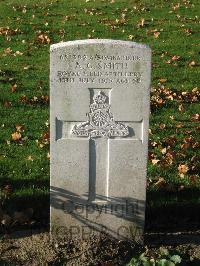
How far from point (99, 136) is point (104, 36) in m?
7.26

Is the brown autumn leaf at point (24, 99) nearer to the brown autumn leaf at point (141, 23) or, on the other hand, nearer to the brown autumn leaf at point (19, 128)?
the brown autumn leaf at point (19, 128)

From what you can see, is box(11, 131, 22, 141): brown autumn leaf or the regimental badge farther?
box(11, 131, 22, 141): brown autumn leaf

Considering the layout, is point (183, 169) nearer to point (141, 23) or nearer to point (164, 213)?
point (164, 213)

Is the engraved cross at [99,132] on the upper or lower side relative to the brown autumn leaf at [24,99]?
lower

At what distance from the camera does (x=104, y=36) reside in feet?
38.7

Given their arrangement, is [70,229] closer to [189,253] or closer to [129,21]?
[189,253]

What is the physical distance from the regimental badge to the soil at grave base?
0.96 m

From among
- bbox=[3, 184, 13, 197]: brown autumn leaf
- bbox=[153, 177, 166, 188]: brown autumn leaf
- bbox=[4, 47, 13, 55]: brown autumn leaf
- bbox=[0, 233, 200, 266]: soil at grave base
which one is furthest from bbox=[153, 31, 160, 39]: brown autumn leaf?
bbox=[0, 233, 200, 266]: soil at grave base

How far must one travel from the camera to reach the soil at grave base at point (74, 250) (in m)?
4.79

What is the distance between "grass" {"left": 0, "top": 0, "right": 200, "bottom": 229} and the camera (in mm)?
6180

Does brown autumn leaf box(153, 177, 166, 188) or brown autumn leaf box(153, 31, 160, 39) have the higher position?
brown autumn leaf box(153, 31, 160, 39)

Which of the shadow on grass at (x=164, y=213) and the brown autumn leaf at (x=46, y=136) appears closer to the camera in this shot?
the shadow on grass at (x=164, y=213)

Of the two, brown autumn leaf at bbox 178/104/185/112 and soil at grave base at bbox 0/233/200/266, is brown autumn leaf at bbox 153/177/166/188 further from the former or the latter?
brown autumn leaf at bbox 178/104/185/112

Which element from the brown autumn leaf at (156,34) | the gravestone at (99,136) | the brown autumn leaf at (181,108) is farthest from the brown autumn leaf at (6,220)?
the brown autumn leaf at (156,34)
